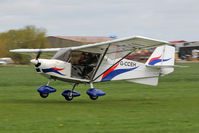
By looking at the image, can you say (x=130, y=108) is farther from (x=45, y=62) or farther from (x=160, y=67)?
(x=160, y=67)

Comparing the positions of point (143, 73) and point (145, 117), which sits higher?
point (143, 73)

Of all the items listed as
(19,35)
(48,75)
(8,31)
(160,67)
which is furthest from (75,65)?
(8,31)

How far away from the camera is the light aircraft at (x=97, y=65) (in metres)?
12.4

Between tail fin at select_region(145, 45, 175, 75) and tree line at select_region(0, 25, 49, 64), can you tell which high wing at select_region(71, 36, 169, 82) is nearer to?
tail fin at select_region(145, 45, 175, 75)

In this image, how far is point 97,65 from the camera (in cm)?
1395

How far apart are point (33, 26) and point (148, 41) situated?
206ft

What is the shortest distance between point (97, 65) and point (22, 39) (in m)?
57.4

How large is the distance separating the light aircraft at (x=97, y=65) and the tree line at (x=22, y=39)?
2065 inches

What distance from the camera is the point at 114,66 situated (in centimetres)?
1472

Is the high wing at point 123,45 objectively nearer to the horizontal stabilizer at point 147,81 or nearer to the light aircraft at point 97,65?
the light aircraft at point 97,65

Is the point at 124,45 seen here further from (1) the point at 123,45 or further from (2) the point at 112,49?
(2) the point at 112,49

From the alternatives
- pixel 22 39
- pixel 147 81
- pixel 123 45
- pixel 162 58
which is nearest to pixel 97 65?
pixel 123 45

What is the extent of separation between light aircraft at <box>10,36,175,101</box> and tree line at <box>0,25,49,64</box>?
52454mm

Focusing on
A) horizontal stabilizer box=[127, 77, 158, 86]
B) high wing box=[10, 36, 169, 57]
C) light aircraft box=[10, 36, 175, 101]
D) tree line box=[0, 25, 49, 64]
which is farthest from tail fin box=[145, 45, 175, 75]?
tree line box=[0, 25, 49, 64]
